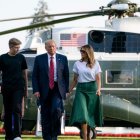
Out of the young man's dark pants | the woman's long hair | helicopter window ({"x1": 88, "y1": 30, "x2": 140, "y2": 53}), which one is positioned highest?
the woman's long hair

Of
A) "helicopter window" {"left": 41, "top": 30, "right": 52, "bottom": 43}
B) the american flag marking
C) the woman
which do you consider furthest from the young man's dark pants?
"helicopter window" {"left": 41, "top": 30, "right": 52, "bottom": 43}

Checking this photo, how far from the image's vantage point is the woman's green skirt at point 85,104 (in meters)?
11.7

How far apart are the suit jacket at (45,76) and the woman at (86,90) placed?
0.53m

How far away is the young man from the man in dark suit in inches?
11.1

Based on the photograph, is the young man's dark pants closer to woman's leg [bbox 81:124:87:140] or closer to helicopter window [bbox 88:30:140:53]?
woman's leg [bbox 81:124:87:140]

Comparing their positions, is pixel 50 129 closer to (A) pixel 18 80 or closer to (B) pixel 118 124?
(A) pixel 18 80

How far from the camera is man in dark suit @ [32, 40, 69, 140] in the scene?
11.0 m

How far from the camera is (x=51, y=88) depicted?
11.0 metres

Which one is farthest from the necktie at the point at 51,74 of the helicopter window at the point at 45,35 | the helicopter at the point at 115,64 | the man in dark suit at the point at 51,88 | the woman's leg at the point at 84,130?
the helicopter window at the point at 45,35

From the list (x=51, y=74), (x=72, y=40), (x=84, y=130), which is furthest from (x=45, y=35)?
(x=51, y=74)

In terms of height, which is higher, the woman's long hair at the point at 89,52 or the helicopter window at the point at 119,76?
the woman's long hair at the point at 89,52

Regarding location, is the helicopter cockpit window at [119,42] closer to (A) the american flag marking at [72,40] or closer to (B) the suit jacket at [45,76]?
(A) the american flag marking at [72,40]

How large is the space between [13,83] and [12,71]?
7.8 inches

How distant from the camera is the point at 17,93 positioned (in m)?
11.2
